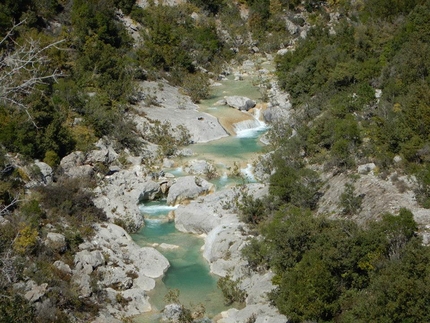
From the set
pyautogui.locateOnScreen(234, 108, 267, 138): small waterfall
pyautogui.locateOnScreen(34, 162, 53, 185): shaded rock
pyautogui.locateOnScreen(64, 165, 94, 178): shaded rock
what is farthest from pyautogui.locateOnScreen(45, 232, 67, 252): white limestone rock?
pyautogui.locateOnScreen(234, 108, 267, 138): small waterfall

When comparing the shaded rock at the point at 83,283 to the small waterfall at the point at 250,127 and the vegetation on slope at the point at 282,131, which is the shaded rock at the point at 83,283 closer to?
the vegetation on slope at the point at 282,131

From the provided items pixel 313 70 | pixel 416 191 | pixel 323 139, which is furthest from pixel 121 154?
pixel 416 191

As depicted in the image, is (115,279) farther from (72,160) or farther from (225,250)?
(72,160)

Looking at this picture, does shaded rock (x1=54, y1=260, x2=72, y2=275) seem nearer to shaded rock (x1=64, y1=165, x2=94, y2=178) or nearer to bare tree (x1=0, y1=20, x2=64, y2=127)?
shaded rock (x1=64, y1=165, x2=94, y2=178)

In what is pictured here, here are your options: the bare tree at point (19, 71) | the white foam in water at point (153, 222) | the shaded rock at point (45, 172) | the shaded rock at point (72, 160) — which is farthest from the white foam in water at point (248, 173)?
the bare tree at point (19, 71)

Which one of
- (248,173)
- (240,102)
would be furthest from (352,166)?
(240,102)
